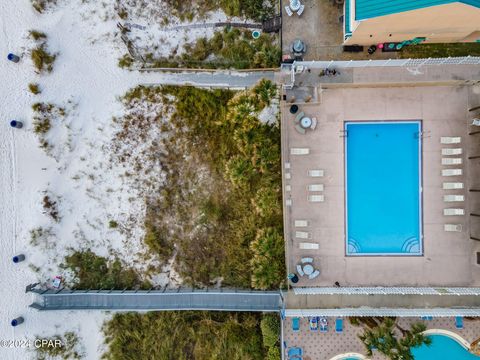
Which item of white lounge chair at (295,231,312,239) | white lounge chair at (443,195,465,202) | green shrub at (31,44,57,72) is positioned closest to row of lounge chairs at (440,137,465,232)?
white lounge chair at (443,195,465,202)

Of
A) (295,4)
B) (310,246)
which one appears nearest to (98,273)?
(310,246)

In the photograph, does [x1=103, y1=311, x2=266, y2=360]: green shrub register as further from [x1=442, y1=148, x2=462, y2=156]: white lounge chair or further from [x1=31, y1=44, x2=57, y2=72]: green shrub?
[x1=31, y1=44, x2=57, y2=72]: green shrub

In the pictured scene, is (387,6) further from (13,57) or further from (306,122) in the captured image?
(13,57)

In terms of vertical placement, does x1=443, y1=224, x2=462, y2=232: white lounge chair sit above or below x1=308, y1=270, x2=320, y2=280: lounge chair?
above

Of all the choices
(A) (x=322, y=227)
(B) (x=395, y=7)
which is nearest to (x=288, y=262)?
(A) (x=322, y=227)

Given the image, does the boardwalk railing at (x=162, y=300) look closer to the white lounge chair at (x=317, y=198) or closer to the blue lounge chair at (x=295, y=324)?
the blue lounge chair at (x=295, y=324)

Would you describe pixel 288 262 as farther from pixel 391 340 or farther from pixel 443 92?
pixel 443 92
